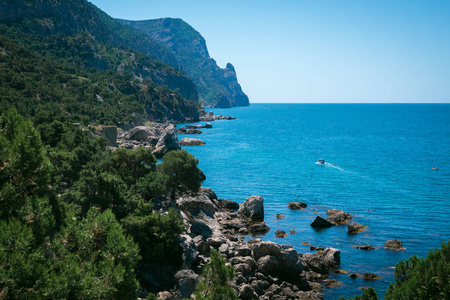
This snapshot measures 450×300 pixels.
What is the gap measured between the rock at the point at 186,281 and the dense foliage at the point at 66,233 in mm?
2954

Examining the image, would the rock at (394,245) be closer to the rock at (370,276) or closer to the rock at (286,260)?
the rock at (370,276)

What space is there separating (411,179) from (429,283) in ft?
200

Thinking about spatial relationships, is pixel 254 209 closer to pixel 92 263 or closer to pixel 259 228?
A: pixel 259 228

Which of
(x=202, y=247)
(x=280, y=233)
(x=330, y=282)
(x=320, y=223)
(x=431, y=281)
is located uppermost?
(x=431, y=281)

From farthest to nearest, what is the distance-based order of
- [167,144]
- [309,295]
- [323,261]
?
[167,144] < [323,261] < [309,295]

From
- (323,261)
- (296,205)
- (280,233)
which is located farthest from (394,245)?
Answer: (296,205)

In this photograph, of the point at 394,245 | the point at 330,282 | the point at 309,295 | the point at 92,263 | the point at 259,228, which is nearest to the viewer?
the point at 92,263

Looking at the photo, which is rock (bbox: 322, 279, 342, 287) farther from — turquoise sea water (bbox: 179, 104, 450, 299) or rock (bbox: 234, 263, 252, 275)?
rock (bbox: 234, 263, 252, 275)

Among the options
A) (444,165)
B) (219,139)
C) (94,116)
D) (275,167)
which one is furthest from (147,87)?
(444,165)

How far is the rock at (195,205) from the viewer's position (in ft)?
156

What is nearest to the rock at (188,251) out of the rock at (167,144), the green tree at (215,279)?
the green tree at (215,279)

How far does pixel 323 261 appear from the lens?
36.4 meters

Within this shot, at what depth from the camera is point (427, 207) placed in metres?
53.8

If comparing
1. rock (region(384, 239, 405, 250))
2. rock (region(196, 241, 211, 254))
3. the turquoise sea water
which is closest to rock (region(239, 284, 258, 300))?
the turquoise sea water
